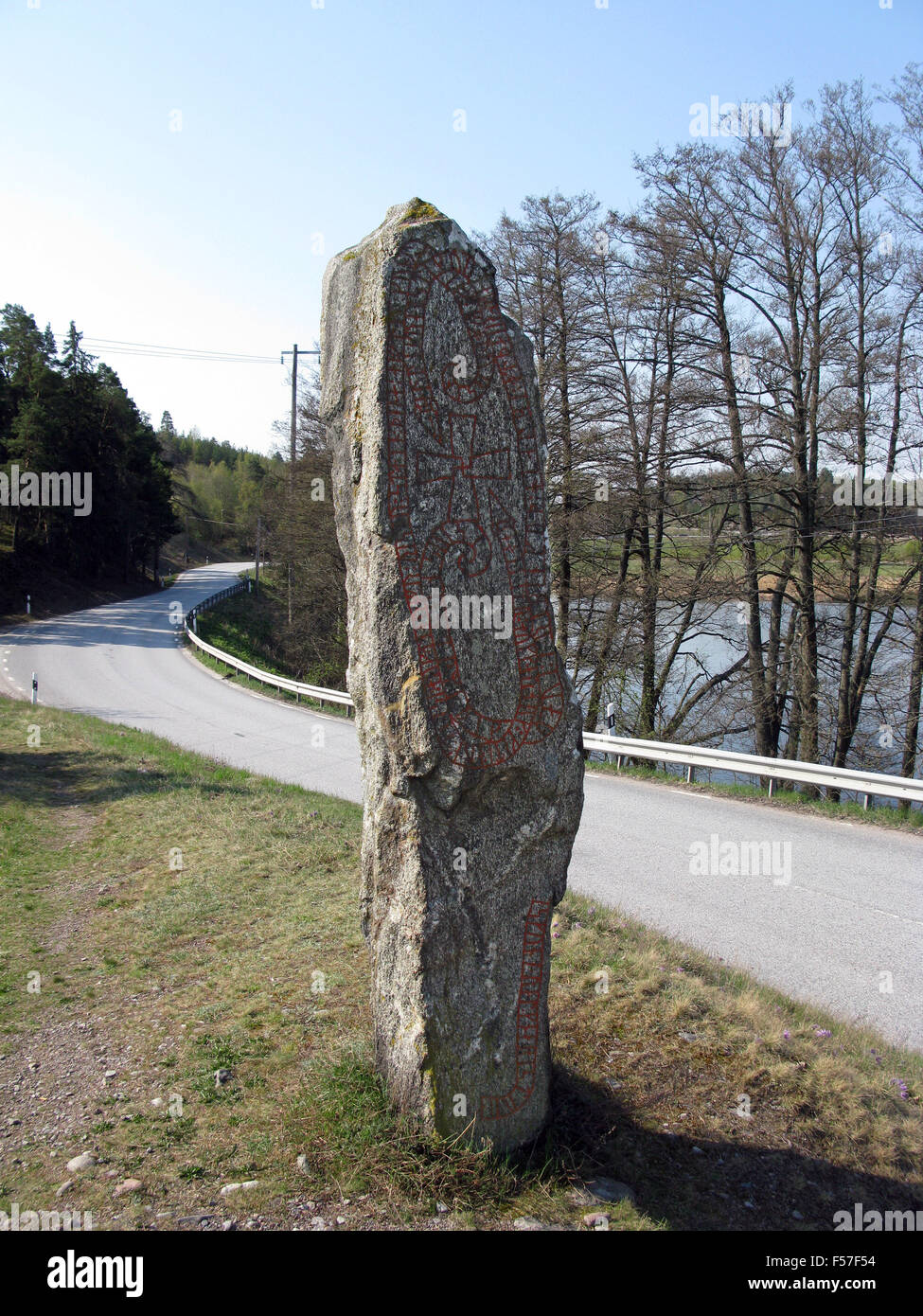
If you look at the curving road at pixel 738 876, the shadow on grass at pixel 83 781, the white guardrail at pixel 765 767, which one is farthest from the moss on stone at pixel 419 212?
the shadow on grass at pixel 83 781

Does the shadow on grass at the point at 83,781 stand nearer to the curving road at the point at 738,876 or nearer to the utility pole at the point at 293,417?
the curving road at the point at 738,876

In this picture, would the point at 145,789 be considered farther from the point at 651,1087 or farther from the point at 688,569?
the point at 688,569

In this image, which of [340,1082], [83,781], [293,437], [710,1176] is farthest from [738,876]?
[293,437]

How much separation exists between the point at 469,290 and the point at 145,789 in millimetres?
7765

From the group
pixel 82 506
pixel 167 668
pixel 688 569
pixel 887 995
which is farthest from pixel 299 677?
pixel 887 995

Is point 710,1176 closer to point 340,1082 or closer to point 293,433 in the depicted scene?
point 340,1082

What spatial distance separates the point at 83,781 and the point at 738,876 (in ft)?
25.0

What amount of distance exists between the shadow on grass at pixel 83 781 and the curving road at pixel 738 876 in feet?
5.47

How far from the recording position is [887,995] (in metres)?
6.00

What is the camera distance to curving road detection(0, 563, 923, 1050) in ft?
20.7

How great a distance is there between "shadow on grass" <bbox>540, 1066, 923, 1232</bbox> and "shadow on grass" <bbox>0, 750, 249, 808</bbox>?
6.53 m

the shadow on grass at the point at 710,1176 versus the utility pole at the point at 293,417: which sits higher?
the utility pole at the point at 293,417

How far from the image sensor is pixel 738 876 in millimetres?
8422

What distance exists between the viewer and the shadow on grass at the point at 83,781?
999 cm
